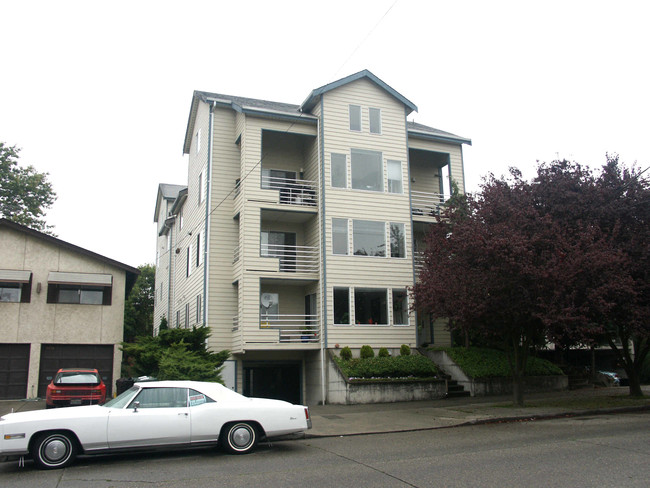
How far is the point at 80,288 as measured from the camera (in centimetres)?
2503

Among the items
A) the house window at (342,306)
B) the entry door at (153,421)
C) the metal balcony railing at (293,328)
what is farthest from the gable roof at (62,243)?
the entry door at (153,421)

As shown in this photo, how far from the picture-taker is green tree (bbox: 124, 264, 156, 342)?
50219mm

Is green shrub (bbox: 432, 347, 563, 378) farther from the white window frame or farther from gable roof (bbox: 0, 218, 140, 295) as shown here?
gable roof (bbox: 0, 218, 140, 295)

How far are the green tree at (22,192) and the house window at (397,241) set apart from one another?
2421 centimetres

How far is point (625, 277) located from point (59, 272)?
69.6 ft

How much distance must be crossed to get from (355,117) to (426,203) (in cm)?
496

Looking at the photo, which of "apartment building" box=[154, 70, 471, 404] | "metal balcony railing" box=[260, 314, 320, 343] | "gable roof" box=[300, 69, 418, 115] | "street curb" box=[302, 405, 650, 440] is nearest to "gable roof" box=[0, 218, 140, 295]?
"apartment building" box=[154, 70, 471, 404]

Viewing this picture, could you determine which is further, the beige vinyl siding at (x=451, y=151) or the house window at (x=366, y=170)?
the beige vinyl siding at (x=451, y=151)

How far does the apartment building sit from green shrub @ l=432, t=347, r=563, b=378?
1.72 metres

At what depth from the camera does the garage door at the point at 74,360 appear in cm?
2380

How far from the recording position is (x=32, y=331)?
2380cm

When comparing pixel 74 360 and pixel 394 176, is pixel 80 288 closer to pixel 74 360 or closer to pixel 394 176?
pixel 74 360

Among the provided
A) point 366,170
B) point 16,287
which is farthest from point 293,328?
point 16,287

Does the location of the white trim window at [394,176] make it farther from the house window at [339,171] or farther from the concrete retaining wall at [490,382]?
the concrete retaining wall at [490,382]
